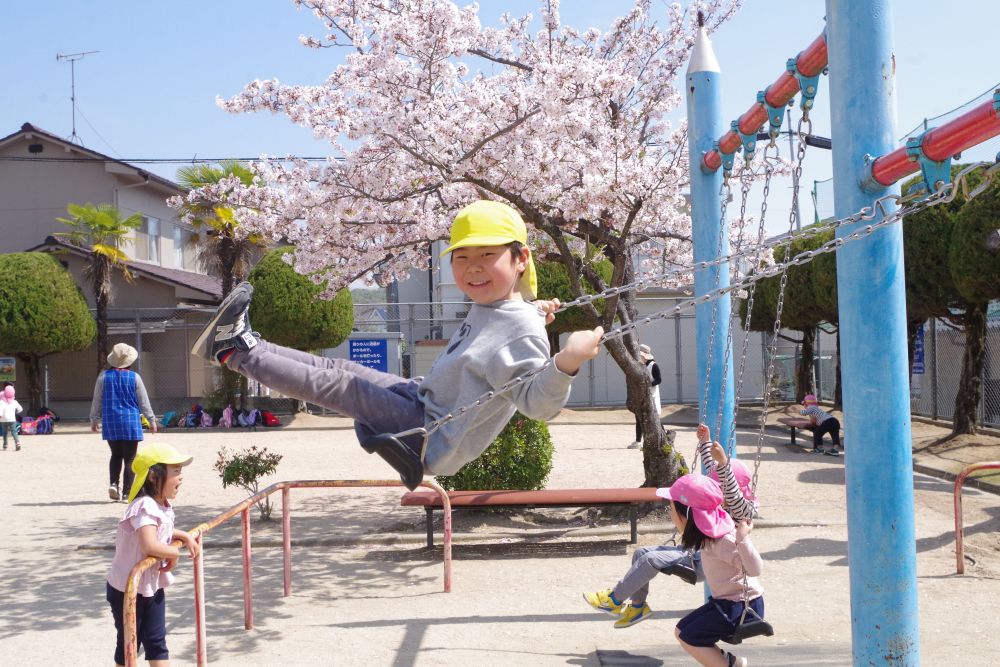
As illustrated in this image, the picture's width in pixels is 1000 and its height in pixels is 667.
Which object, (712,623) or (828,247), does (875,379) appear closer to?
(828,247)

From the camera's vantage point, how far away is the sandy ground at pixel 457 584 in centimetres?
523

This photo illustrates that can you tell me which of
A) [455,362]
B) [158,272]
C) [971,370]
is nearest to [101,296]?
[158,272]

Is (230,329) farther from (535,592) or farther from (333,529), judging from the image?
(333,529)

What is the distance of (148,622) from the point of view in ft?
13.5

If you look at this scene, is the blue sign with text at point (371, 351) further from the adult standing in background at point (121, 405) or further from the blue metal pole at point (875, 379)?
the blue metal pole at point (875, 379)

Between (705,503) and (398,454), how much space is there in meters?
1.84

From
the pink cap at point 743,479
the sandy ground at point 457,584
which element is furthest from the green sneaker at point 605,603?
the pink cap at point 743,479

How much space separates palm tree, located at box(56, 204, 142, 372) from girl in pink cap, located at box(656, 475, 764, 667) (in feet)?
71.2

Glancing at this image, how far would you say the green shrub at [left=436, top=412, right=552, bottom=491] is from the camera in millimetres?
8633

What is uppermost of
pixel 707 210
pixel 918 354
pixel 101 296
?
pixel 101 296

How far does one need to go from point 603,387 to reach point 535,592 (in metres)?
20.2

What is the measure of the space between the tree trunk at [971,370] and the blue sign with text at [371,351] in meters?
13.4

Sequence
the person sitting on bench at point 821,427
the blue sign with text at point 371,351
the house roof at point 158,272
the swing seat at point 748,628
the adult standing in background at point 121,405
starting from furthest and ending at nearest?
the house roof at point 158,272
the blue sign with text at point 371,351
the person sitting on bench at point 821,427
the adult standing in background at point 121,405
the swing seat at point 748,628

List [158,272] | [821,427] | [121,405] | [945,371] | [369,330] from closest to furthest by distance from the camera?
[121,405], [821,427], [945,371], [369,330], [158,272]
